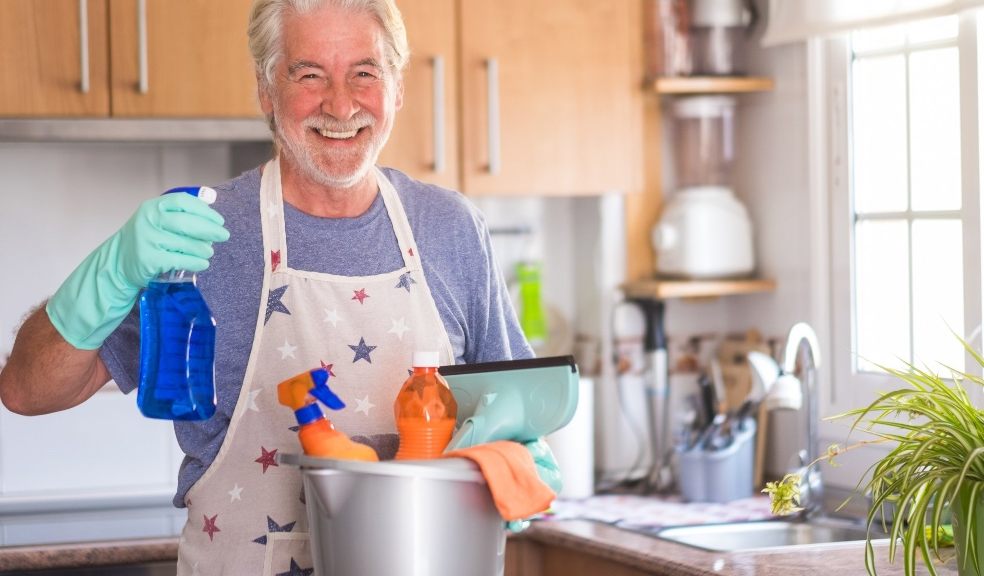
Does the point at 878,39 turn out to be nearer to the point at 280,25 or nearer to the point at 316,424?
the point at 280,25

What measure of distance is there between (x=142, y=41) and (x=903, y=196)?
4.91 feet

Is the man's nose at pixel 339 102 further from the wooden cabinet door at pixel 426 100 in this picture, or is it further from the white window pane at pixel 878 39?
the white window pane at pixel 878 39

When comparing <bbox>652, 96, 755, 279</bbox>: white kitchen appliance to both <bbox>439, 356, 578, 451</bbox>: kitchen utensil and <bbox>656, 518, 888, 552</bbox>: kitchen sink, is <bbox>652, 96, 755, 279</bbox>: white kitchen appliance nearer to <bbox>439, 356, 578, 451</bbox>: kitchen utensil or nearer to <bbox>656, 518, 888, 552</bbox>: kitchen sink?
<bbox>656, 518, 888, 552</bbox>: kitchen sink

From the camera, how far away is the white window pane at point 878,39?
2.49 meters

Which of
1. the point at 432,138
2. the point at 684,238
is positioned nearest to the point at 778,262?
the point at 684,238

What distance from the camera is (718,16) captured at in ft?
9.12

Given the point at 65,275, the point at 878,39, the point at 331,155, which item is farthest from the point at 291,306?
the point at 878,39

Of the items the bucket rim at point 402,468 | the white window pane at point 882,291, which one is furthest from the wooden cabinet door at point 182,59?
the bucket rim at point 402,468

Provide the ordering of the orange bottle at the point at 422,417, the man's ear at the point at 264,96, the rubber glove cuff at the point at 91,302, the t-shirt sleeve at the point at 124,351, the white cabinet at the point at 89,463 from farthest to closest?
the white cabinet at the point at 89,463, the man's ear at the point at 264,96, the t-shirt sleeve at the point at 124,351, the rubber glove cuff at the point at 91,302, the orange bottle at the point at 422,417

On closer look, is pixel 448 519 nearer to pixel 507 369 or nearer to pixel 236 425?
pixel 507 369

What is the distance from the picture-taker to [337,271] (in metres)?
1.68

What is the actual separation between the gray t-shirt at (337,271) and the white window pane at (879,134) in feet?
Answer: 3.55

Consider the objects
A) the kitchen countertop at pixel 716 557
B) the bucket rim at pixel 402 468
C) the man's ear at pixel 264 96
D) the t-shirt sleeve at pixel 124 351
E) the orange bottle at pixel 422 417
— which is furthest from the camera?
the kitchen countertop at pixel 716 557

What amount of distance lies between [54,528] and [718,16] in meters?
1.71
